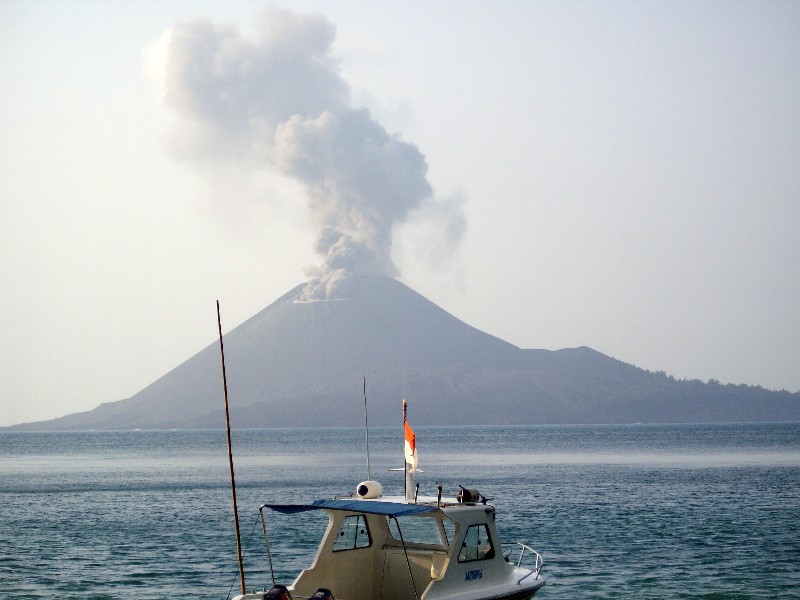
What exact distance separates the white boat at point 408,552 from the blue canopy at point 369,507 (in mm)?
24

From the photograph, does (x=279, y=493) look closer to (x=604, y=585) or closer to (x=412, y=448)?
(x=604, y=585)

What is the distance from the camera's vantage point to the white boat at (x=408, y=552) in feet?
77.6

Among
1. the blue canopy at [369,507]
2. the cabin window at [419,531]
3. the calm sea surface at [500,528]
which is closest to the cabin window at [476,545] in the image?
the cabin window at [419,531]

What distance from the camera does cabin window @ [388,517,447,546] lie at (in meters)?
24.5

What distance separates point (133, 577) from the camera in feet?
125

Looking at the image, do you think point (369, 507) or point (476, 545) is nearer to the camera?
point (369, 507)

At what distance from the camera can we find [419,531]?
24859mm

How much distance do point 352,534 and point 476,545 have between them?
2.60m

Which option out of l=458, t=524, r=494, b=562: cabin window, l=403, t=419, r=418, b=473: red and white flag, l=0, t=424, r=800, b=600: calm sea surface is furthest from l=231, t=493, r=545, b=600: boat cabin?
l=0, t=424, r=800, b=600: calm sea surface

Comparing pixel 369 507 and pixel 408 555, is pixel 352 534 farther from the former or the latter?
pixel 369 507

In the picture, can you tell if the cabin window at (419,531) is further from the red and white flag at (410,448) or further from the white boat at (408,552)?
the red and white flag at (410,448)

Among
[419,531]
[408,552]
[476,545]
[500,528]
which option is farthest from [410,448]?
[500,528]

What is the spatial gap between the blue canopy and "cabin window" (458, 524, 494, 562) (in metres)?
1.36

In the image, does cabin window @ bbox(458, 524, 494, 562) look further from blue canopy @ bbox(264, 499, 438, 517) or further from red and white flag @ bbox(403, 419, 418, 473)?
red and white flag @ bbox(403, 419, 418, 473)
